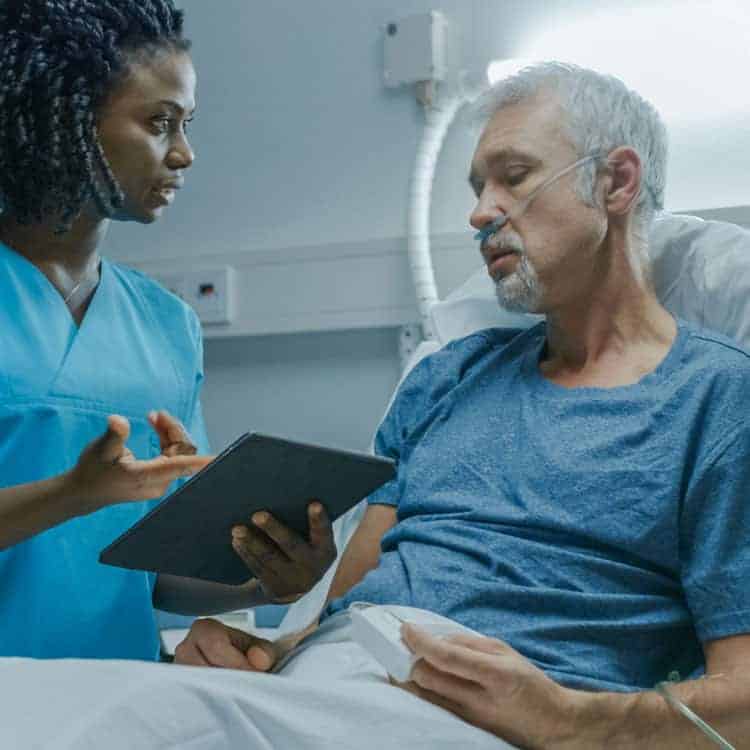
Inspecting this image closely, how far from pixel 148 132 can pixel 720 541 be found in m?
0.87

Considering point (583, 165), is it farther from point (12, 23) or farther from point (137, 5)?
point (12, 23)

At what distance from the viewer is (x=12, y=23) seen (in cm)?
148

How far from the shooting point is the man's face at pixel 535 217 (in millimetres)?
1458

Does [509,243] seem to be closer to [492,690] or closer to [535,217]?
[535,217]

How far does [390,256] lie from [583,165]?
2.33 feet

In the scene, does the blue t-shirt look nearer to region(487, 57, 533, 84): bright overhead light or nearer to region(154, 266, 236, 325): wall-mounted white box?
region(487, 57, 533, 84): bright overhead light

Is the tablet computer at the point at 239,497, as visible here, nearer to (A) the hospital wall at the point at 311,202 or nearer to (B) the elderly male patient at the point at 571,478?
(B) the elderly male patient at the point at 571,478

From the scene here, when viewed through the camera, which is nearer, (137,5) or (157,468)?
(157,468)

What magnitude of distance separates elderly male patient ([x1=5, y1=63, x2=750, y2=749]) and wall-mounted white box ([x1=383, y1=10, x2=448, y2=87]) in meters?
0.59

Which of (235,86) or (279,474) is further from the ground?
(235,86)

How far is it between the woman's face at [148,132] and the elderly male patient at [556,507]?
405mm

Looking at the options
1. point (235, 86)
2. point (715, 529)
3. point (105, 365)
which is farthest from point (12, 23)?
point (715, 529)

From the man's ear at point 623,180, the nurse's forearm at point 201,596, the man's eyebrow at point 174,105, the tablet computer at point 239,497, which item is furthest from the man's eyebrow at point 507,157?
the nurse's forearm at point 201,596

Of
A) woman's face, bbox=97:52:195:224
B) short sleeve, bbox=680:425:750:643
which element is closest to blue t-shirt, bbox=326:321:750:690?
short sleeve, bbox=680:425:750:643
